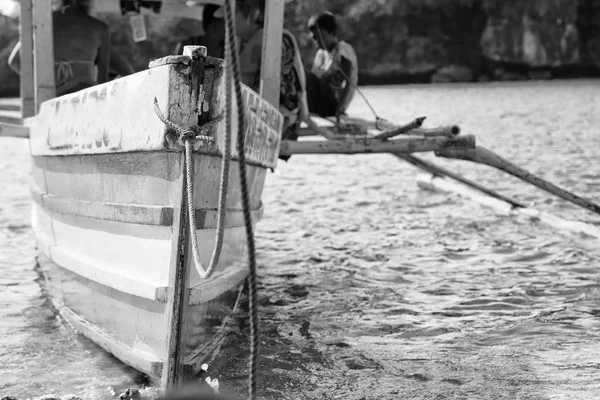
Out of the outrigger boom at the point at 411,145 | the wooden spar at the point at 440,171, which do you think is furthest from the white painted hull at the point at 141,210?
the wooden spar at the point at 440,171

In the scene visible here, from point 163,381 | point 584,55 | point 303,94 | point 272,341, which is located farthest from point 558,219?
point 584,55

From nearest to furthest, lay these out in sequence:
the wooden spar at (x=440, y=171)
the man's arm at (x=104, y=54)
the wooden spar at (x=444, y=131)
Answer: the man's arm at (x=104, y=54)
the wooden spar at (x=444, y=131)
the wooden spar at (x=440, y=171)

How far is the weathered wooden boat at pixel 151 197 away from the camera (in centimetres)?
436

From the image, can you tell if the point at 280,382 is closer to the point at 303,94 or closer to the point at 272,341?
the point at 272,341

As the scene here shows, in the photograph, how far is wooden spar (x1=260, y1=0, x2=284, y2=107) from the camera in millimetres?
5902

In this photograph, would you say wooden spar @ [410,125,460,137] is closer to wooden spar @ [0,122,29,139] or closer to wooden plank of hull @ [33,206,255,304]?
wooden plank of hull @ [33,206,255,304]

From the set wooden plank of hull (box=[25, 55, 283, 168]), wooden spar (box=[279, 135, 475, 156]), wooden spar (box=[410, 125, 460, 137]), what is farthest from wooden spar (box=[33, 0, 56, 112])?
wooden spar (box=[410, 125, 460, 137])

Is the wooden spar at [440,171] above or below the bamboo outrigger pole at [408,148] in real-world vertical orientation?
below

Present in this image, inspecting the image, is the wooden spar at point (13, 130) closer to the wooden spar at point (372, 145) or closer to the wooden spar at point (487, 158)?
the wooden spar at point (372, 145)

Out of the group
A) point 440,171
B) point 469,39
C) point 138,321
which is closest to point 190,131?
point 138,321

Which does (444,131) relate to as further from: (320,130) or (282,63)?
(282,63)

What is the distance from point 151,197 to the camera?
460 centimetres

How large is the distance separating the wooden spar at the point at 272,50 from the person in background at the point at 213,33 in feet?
4.79

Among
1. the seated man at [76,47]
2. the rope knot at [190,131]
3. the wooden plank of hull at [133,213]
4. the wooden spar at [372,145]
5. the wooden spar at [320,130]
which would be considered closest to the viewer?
the rope knot at [190,131]
